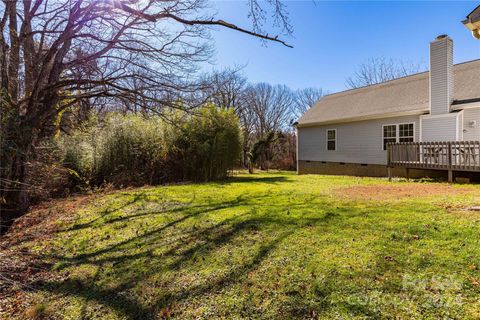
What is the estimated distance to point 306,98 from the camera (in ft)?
117

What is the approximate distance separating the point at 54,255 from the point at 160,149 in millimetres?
6262

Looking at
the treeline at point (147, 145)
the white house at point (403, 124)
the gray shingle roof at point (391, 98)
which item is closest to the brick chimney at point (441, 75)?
the white house at point (403, 124)

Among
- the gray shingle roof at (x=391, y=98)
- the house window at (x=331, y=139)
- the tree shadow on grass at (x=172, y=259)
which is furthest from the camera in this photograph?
the house window at (x=331, y=139)

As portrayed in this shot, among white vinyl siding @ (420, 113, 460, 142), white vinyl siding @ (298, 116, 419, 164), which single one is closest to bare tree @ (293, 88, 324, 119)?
white vinyl siding @ (298, 116, 419, 164)

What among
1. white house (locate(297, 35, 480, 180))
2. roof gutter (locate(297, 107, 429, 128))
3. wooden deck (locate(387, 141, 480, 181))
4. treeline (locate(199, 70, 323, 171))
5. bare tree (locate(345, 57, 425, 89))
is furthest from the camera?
bare tree (locate(345, 57, 425, 89))

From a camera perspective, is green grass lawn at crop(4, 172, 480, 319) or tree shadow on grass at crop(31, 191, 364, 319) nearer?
green grass lawn at crop(4, 172, 480, 319)

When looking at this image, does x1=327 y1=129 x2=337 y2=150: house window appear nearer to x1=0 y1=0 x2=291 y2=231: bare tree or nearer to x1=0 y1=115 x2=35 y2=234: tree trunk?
x1=0 y1=0 x2=291 y2=231: bare tree

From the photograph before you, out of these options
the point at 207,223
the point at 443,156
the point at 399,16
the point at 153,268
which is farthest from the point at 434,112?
the point at 153,268

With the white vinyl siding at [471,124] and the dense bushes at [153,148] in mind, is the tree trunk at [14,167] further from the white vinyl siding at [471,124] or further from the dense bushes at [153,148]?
the white vinyl siding at [471,124]

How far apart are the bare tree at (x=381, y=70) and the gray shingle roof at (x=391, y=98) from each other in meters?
13.9

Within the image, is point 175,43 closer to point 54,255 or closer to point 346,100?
point 54,255

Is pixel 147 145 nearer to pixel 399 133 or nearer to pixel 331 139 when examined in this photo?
pixel 331 139

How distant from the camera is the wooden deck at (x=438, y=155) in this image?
8309 mm

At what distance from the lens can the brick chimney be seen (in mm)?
10031
